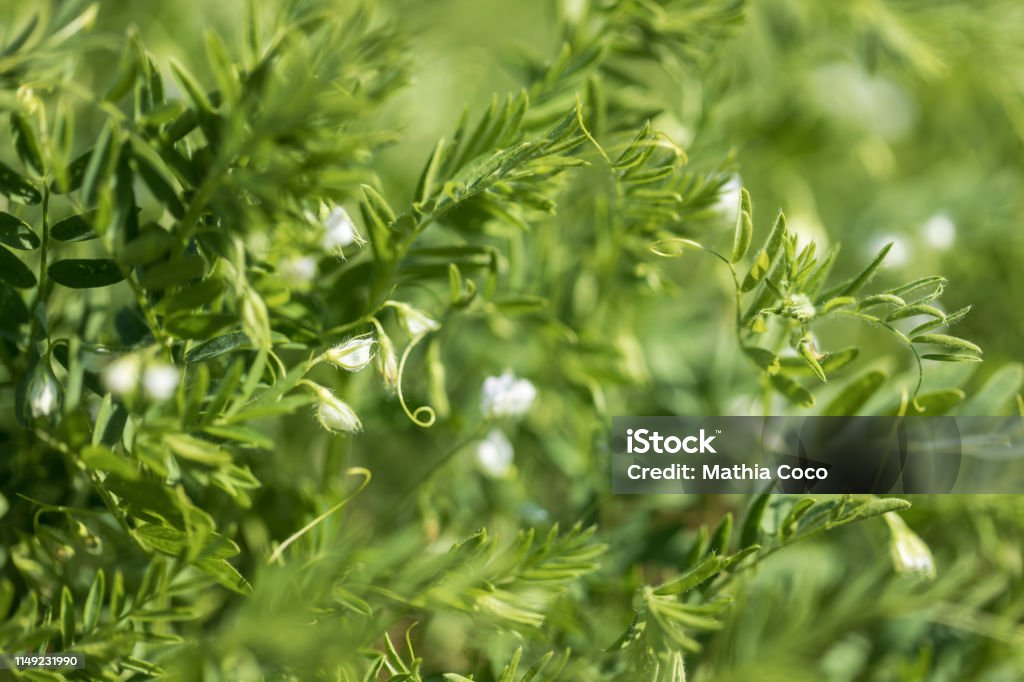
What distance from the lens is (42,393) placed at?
47 cm

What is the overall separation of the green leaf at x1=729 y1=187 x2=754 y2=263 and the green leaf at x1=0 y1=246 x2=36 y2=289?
→ 41 cm

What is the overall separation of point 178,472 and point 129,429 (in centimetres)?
4

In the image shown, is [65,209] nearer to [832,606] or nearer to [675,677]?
[675,677]

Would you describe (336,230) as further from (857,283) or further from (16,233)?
(857,283)

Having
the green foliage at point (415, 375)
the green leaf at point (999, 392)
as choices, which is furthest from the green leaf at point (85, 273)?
the green leaf at point (999, 392)

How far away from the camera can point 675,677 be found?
0.52 metres

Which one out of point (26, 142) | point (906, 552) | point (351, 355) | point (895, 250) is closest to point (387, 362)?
point (351, 355)

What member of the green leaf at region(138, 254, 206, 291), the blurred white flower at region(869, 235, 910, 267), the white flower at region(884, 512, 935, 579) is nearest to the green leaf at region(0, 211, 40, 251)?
the green leaf at region(138, 254, 206, 291)

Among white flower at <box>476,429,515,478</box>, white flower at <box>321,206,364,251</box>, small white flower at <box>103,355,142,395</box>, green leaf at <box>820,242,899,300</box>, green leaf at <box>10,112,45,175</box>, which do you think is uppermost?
green leaf at <box>10,112,45,175</box>

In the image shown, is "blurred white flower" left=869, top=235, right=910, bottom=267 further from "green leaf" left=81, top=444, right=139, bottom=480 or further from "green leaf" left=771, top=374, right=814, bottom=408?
"green leaf" left=81, top=444, right=139, bottom=480

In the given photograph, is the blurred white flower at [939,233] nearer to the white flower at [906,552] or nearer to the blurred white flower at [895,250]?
the blurred white flower at [895,250]

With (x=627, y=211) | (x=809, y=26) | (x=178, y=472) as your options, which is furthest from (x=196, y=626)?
(x=809, y=26)

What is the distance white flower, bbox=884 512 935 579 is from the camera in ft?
1.79

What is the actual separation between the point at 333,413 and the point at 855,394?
359 mm
